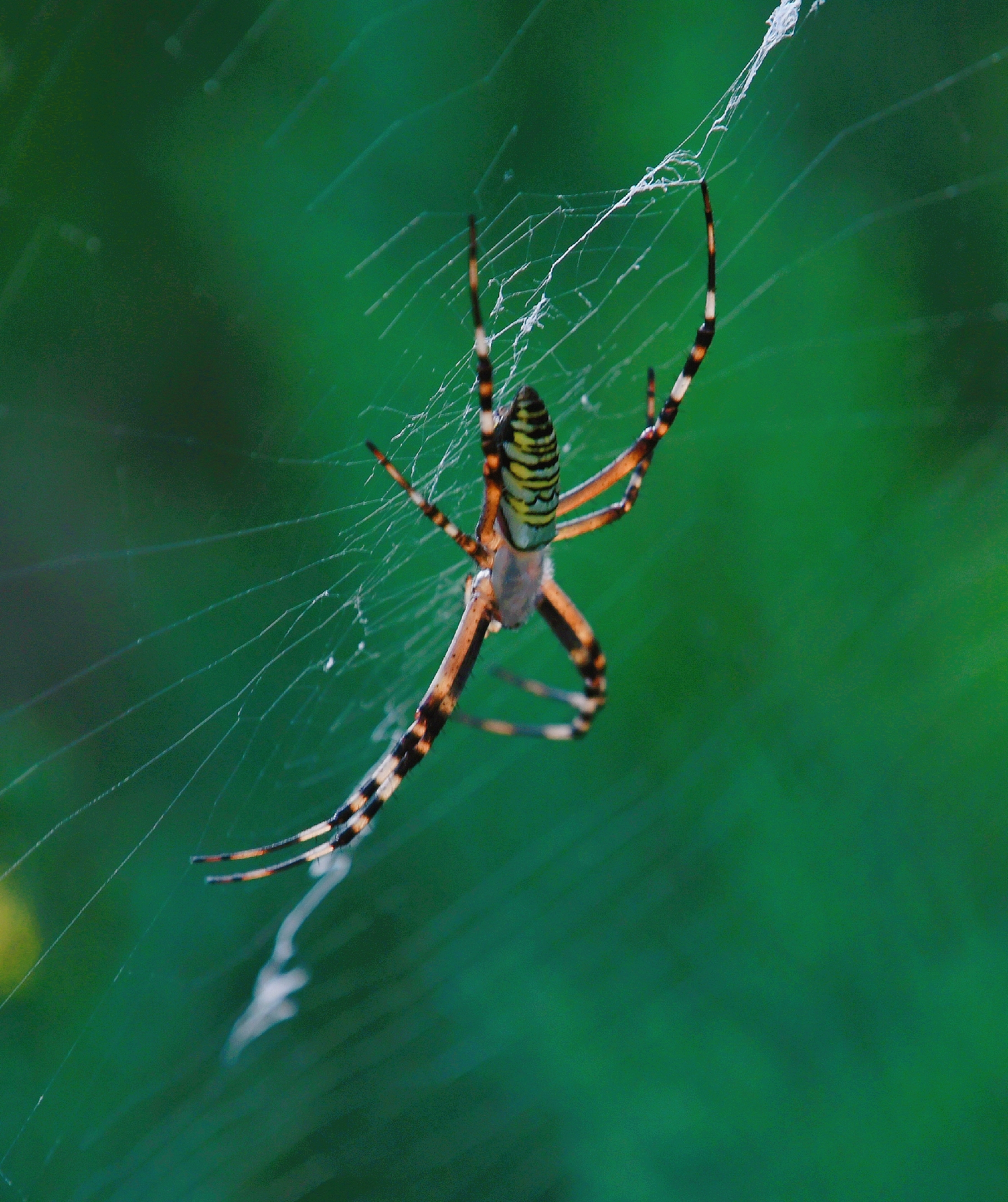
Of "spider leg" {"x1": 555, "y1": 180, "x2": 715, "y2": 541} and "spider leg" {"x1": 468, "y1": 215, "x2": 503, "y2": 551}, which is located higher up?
"spider leg" {"x1": 468, "y1": 215, "x2": 503, "y2": 551}

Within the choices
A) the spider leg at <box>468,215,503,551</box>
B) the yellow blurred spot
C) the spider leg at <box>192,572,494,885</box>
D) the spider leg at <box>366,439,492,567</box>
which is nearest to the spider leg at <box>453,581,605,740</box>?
the spider leg at <box>192,572,494,885</box>

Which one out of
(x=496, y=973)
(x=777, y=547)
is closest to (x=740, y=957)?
(x=496, y=973)

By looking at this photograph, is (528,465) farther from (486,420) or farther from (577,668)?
(577,668)

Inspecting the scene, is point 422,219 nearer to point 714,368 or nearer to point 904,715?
point 714,368

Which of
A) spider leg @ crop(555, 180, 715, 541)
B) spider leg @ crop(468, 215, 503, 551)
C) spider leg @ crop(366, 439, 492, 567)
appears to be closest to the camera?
spider leg @ crop(468, 215, 503, 551)

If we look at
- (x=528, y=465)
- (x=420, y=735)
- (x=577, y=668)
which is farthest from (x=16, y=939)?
(x=528, y=465)

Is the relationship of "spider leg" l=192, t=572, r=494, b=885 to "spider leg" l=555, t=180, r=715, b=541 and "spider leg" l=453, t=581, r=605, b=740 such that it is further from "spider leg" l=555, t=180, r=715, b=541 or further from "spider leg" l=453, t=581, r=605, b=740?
"spider leg" l=453, t=581, r=605, b=740

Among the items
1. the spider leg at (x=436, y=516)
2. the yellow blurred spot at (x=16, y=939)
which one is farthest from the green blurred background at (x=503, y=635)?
the spider leg at (x=436, y=516)
